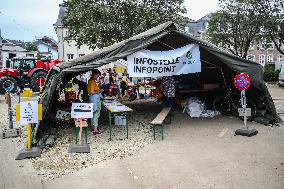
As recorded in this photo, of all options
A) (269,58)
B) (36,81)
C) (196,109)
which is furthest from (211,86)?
(269,58)

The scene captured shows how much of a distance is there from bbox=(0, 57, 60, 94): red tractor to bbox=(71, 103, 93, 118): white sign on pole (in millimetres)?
12331

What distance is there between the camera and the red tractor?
20447 mm

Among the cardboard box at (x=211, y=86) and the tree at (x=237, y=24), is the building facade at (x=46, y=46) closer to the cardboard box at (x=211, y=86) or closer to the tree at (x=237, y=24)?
the tree at (x=237, y=24)

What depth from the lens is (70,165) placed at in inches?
262

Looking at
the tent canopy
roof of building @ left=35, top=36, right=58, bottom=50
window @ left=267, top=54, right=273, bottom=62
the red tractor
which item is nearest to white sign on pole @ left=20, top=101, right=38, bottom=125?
the tent canopy

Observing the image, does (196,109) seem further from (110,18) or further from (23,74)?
(110,18)

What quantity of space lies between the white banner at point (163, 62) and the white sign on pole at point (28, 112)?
3062mm

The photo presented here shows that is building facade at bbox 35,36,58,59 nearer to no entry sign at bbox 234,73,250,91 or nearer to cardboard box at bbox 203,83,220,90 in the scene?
cardboard box at bbox 203,83,220,90

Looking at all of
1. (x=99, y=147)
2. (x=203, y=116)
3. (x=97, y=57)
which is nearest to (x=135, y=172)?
(x=99, y=147)

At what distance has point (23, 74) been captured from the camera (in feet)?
70.7

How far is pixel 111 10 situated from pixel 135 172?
2045 centimetres

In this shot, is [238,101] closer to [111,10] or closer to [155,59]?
[155,59]

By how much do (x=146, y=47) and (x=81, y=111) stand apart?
311 centimetres

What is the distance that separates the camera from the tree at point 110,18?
24.2m
